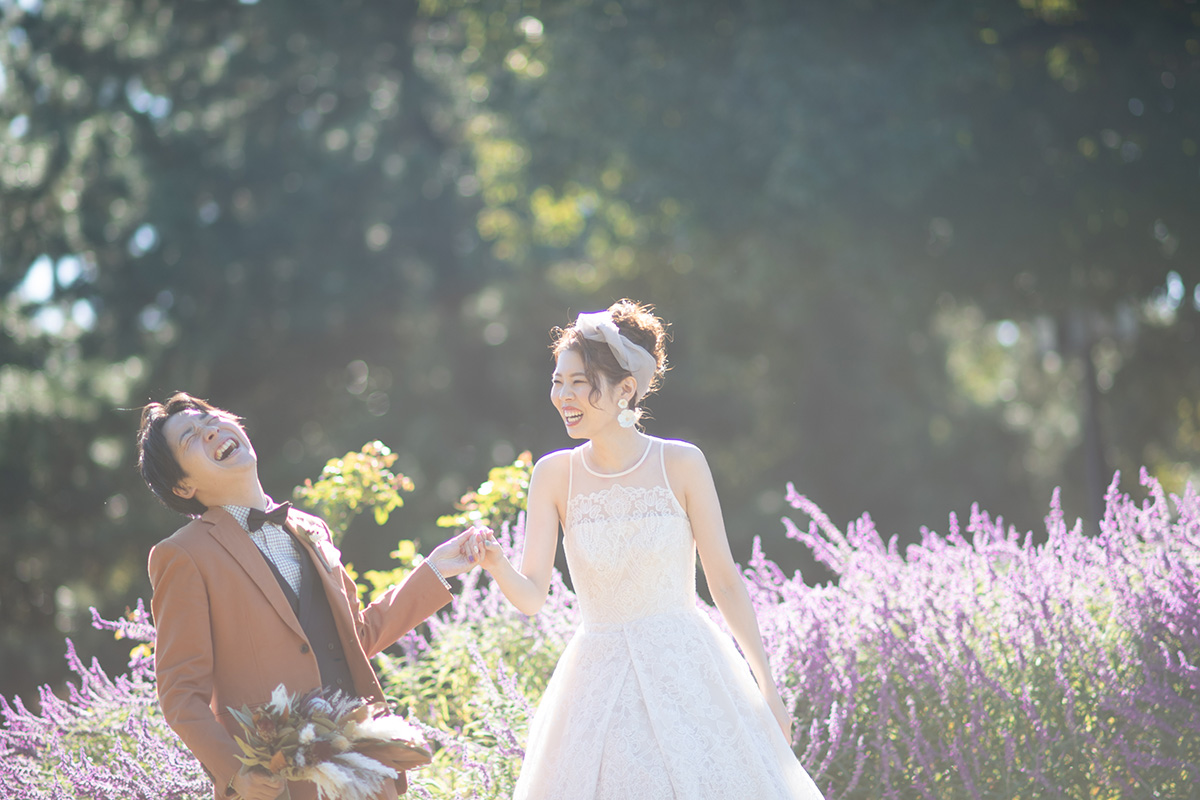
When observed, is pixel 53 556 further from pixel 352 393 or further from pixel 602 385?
pixel 602 385

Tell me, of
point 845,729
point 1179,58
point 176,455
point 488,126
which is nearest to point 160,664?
point 176,455

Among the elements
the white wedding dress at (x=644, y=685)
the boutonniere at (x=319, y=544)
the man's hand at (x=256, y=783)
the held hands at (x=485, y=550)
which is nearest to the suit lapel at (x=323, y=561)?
the boutonniere at (x=319, y=544)

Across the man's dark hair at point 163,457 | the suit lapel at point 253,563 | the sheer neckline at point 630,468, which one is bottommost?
the suit lapel at point 253,563

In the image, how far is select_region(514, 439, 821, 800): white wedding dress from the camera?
9.75 ft

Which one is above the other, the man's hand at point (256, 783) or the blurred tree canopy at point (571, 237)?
the blurred tree canopy at point (571, 237)

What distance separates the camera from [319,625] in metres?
3.02

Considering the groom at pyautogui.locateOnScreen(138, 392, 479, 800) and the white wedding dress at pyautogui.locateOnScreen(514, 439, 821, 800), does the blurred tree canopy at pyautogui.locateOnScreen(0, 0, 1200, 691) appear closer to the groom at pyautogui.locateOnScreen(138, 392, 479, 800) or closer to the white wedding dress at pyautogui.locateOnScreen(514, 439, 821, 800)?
the white wedding dress at pyautogui.locateOnScreen(514, 439, 821, 800)

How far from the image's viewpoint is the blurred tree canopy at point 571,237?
462 inches

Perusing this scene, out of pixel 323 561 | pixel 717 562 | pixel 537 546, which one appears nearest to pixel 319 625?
pixel 323 561

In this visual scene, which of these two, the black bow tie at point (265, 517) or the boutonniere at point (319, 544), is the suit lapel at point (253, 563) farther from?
the boutonniere at point (319, 544)

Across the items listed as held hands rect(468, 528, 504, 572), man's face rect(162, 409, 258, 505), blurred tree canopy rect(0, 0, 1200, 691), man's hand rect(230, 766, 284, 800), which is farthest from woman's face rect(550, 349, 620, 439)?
blurred tree canopy rect(0, 0, 1200, 691)

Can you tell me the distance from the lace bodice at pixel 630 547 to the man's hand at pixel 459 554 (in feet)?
1.04

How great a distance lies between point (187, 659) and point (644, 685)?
124cm

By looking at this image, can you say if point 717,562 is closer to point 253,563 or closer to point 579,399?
point 579,399
